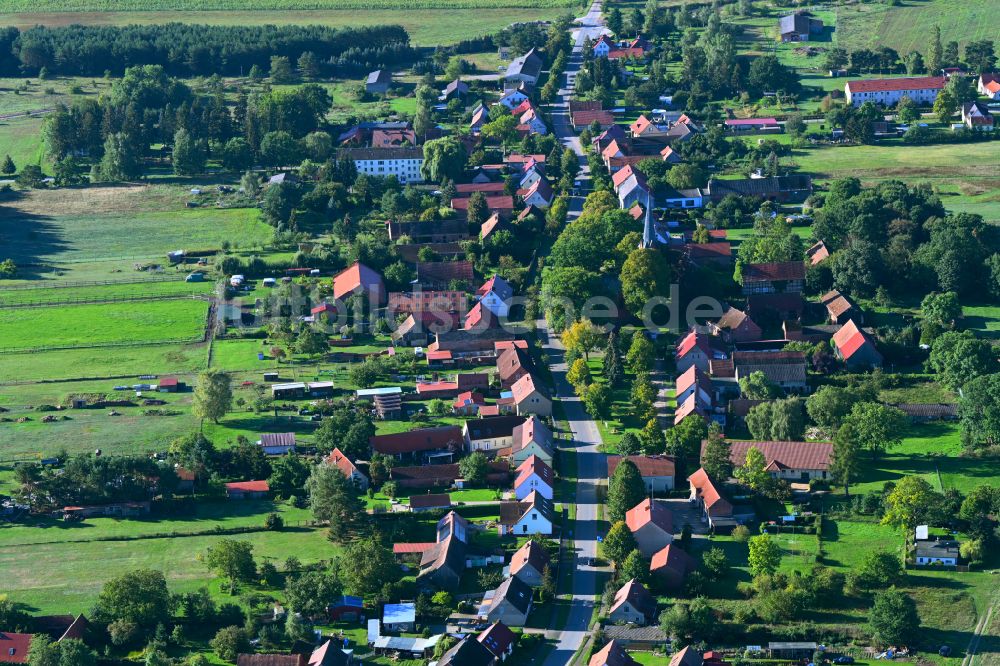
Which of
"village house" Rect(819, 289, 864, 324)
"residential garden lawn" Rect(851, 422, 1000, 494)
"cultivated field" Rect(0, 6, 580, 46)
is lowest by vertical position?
"residential garden lawn" Rect(851, 422, 1000, 494)

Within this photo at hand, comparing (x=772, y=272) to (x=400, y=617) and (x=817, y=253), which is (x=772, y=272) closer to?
(x=817, y=253)

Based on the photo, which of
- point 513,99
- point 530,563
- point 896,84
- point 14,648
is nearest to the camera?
point 14,648

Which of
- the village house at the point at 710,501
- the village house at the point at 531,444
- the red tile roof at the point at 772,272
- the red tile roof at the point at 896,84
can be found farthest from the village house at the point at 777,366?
the red tile roof at the point at 896,84

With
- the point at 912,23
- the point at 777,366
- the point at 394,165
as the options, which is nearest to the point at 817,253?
the point at 777,366

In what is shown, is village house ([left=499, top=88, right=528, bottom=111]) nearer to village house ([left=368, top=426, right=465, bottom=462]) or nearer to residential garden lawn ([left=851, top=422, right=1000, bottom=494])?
village house ([left=368, top=426, right=465, bottom=462])

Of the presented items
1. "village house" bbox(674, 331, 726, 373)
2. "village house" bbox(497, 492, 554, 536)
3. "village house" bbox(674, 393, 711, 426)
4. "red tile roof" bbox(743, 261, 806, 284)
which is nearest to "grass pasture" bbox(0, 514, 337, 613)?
"village house" bbox(497, 492, 554, 536)

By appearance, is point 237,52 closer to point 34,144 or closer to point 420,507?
point 34,144
